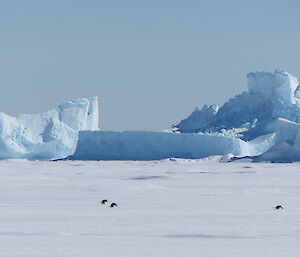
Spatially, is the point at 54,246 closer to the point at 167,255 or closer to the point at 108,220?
the point at 167,255

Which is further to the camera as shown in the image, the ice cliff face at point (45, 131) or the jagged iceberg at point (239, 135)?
the ice cliff face at point (45, 131)

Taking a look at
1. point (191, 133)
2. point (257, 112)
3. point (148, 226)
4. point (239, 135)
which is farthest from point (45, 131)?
point (148, 226)

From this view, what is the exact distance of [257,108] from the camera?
141 ft

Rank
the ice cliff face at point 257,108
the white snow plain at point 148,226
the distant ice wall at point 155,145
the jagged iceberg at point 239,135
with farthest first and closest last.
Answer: the ice cliff face at point 257,108, the distant ice wall at point 155,145, the jagged iceberg at point 239,135, the white snow plain at point 148,226

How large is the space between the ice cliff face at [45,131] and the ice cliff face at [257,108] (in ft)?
22.4

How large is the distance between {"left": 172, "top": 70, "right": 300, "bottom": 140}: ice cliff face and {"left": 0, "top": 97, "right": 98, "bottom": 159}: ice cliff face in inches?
269

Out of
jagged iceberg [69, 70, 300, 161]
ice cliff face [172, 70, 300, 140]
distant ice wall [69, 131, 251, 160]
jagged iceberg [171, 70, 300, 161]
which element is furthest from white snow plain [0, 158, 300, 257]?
ice cliff face [172, 70, 300, 140]

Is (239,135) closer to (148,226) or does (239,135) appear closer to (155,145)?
(155,145)

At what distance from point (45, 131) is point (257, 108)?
1228cm

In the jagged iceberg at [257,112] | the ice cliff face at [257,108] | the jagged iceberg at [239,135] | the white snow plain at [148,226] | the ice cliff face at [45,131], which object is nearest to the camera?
the white snow plain at [148,226]

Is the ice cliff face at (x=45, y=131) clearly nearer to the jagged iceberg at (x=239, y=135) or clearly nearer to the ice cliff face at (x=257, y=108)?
the jagged iceberg at (x=239, y=135)

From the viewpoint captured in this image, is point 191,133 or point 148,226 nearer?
point 148,226

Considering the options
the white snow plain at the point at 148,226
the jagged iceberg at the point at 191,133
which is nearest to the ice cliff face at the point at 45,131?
the jagged iceberg at the point at 191,133

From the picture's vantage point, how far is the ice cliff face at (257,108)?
1583 inches
